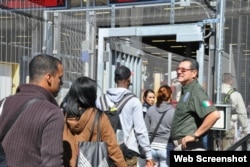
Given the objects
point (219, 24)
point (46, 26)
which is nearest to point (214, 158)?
point (219, 24)

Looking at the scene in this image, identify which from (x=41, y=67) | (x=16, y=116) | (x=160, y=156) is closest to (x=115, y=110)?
(x=160, y=156)

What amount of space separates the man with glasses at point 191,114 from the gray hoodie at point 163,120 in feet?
4.13

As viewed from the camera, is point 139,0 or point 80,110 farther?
point 139,0

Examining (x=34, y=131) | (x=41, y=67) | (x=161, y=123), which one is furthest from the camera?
(x=161, y=123)

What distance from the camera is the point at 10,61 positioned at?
6199 millimetres

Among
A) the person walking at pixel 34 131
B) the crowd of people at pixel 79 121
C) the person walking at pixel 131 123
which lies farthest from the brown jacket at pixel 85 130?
the person walking at pixel 131 123

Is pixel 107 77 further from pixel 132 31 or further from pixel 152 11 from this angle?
pixel 152 11

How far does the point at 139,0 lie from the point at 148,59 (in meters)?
1.10

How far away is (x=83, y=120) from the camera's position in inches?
134

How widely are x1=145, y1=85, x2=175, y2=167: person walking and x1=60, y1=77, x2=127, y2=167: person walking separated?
2.24 meters

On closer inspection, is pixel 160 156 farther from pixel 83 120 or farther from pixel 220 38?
pixel 83 120

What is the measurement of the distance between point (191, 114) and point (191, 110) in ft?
0.15

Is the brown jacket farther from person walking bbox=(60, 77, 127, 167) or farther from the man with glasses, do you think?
the man with glasses

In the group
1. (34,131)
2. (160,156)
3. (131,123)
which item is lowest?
(160,156)
